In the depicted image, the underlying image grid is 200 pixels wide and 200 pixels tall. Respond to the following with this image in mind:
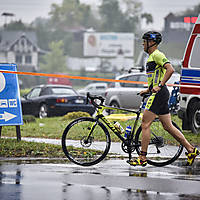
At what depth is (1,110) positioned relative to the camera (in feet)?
35.8

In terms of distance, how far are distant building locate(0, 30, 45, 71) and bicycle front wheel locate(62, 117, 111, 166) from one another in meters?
114

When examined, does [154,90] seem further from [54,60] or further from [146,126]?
[54,60]

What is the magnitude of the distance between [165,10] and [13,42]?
3519cm

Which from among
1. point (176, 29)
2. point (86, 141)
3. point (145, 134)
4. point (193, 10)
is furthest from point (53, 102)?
point (193, 10)

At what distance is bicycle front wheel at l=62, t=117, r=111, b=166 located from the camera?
29.9 feet

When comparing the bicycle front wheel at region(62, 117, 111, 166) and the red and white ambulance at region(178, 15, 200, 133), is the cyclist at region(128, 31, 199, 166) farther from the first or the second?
the red and white ambulance at region(178, 15, 200, 133)

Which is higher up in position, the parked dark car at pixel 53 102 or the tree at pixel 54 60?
the parked dark car at pixel 53 102

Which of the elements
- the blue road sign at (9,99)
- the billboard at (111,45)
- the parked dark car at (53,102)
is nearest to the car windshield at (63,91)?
the parked dark car at (53,102)

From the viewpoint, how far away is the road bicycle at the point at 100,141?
29.9 feet

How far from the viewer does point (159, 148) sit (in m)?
9.38

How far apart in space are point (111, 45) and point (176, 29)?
13045 millimetres

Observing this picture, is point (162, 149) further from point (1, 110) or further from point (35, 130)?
point (35, 130)

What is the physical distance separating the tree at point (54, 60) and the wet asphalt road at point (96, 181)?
111 metres

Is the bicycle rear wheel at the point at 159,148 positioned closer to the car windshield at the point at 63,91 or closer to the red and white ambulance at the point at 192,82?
the red and white ambulance at the point at 192,82
